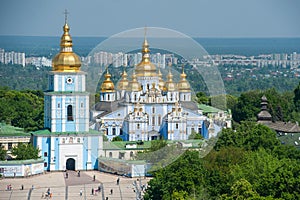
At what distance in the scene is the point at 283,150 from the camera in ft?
74.6

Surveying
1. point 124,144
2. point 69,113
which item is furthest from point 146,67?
point 69,113

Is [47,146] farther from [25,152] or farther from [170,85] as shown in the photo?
[170,85]

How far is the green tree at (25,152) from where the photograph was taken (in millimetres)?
26188

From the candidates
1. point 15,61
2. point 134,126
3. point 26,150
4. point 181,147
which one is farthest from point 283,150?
point 15,61

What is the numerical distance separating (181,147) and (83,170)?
3.25 metres

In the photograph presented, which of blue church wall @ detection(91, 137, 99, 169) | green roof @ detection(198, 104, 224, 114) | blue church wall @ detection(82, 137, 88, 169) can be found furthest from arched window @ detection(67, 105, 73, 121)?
green roof @ detection(198, 104, 224, 114)

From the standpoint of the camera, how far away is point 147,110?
31.8 m

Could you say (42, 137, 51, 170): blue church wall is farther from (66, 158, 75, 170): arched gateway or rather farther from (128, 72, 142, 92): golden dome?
(128, 72, 142, 92): golden dome

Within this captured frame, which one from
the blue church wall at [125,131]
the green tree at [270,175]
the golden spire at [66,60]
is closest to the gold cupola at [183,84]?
the blue church wall at [125,131]

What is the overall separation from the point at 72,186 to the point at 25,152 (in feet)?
9.31

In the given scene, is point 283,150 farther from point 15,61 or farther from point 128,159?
point 15,61

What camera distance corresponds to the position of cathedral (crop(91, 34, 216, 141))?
30969mm

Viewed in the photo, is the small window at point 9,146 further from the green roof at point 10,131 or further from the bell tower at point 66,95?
the bell tower at point 66,95

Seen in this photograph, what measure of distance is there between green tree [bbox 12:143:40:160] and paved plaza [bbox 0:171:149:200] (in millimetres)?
558
